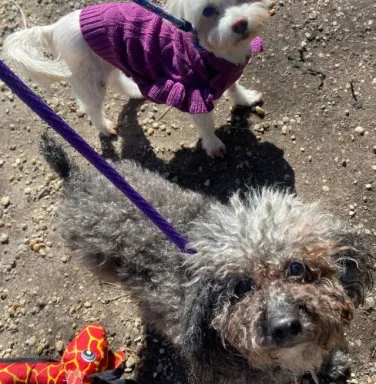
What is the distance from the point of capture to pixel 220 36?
298 centimetres

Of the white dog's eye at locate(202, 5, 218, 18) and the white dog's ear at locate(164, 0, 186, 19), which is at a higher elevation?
the white dog's eye at locate(202, 5, 218, 18)

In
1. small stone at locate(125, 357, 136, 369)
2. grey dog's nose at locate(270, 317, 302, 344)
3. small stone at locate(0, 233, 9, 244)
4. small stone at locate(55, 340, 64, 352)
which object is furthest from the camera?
small stone at locate(0, 233, 9, 244)

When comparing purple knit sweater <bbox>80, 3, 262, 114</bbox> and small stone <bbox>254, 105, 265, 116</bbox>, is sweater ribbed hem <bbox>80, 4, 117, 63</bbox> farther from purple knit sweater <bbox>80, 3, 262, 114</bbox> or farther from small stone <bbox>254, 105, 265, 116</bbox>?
small stone <bbox>254, 105, 265, 116</bbox>

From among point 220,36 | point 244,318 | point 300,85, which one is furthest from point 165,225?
point 300,85

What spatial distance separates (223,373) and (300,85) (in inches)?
105

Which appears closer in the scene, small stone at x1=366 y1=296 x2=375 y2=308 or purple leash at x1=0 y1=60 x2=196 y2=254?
purple leash at x1=0 y1=60 x2=196 y2=254

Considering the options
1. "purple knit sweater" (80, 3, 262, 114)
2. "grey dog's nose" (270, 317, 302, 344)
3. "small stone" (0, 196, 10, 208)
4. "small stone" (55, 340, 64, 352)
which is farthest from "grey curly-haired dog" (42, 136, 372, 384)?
"small stone" (0, 196, 10, 208)

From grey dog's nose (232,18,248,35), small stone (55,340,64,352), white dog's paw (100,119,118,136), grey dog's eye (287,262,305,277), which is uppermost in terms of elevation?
grey dog's nose (232,18,248,35)

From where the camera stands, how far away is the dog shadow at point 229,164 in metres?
3.86

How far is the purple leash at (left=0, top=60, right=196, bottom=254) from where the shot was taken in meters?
1.75

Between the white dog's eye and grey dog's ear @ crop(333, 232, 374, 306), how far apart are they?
5.52 ft

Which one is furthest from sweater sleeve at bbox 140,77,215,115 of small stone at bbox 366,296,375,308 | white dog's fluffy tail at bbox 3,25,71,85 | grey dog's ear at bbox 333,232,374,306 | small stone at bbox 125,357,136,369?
small stone at bbox 125,357,136,369

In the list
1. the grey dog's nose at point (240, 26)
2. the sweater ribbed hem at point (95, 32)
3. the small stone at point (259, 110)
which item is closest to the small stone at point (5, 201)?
the sweater ribbed hem at point (95, 32)

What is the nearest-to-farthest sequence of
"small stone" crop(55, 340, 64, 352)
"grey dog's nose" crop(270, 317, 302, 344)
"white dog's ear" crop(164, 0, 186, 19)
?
"grey dog's nose" crop(270, 317, 302, 344), "white dog's ear" crop(164, 0, 186, 19), "small stone" crop(55, 340, 64, 352)
